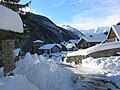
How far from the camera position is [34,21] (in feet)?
311

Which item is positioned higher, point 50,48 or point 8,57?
point 50,48

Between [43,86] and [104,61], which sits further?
[104,61]

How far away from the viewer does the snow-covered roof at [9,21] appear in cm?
970

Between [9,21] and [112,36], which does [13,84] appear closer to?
[9,21]

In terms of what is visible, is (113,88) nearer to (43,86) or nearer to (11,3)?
(43,86)

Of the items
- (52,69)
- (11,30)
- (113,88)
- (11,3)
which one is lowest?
(113,88)

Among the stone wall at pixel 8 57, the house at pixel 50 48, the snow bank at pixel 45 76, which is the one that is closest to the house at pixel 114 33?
the snow bank at pixel 45 76

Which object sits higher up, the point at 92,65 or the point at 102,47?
the point at 102,47

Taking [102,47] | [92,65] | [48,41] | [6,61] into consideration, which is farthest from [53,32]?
[6,61]

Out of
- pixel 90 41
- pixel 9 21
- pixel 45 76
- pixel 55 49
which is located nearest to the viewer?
pixel 9 21

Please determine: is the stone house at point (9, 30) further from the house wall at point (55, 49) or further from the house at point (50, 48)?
the house wall at point (55, 49)

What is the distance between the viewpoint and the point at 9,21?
10203 mm

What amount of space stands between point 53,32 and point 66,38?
911 centimetres

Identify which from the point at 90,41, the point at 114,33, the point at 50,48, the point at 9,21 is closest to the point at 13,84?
the point at 9,21
